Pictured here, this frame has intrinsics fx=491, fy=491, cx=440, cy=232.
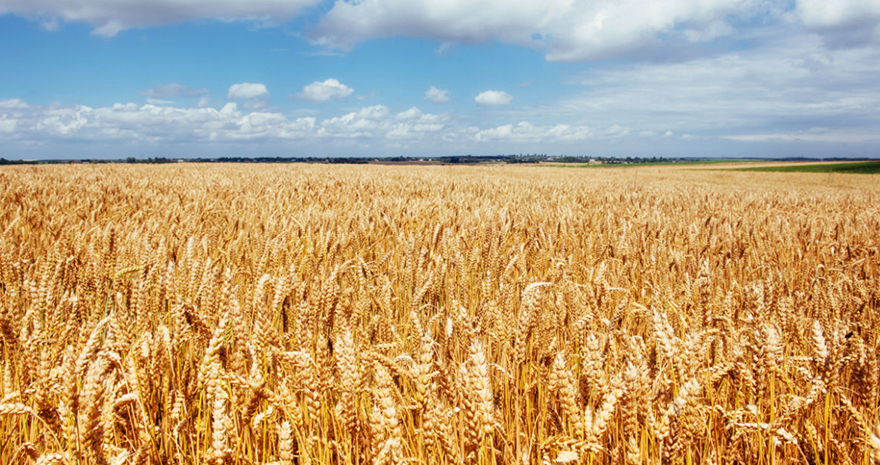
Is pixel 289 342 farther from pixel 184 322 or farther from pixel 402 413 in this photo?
pixel 402 413

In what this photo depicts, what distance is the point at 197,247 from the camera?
9.79ft

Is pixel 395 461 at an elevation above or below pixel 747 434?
above

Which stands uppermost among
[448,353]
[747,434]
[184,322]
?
[184,322]

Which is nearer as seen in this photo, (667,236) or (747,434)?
(747,434)

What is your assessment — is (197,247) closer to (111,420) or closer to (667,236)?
(111,420)

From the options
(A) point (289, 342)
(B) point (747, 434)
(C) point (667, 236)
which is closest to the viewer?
(B) point (747, 434)

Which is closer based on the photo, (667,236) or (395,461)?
(395,461)

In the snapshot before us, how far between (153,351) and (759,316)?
1.82m

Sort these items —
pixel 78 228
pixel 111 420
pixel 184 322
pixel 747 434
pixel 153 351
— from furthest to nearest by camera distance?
pixel 78 228, pixel 184 322, pixel 747 434, pixel 153 351, pixel 111 420

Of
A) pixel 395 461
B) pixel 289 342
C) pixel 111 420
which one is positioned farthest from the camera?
pixel 289 342

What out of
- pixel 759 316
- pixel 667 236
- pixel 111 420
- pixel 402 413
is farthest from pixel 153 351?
pixel 667 236

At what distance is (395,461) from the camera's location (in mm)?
915

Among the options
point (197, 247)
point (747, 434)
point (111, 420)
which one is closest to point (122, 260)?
point (197, 247)

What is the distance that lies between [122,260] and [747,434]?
9.15 ft
